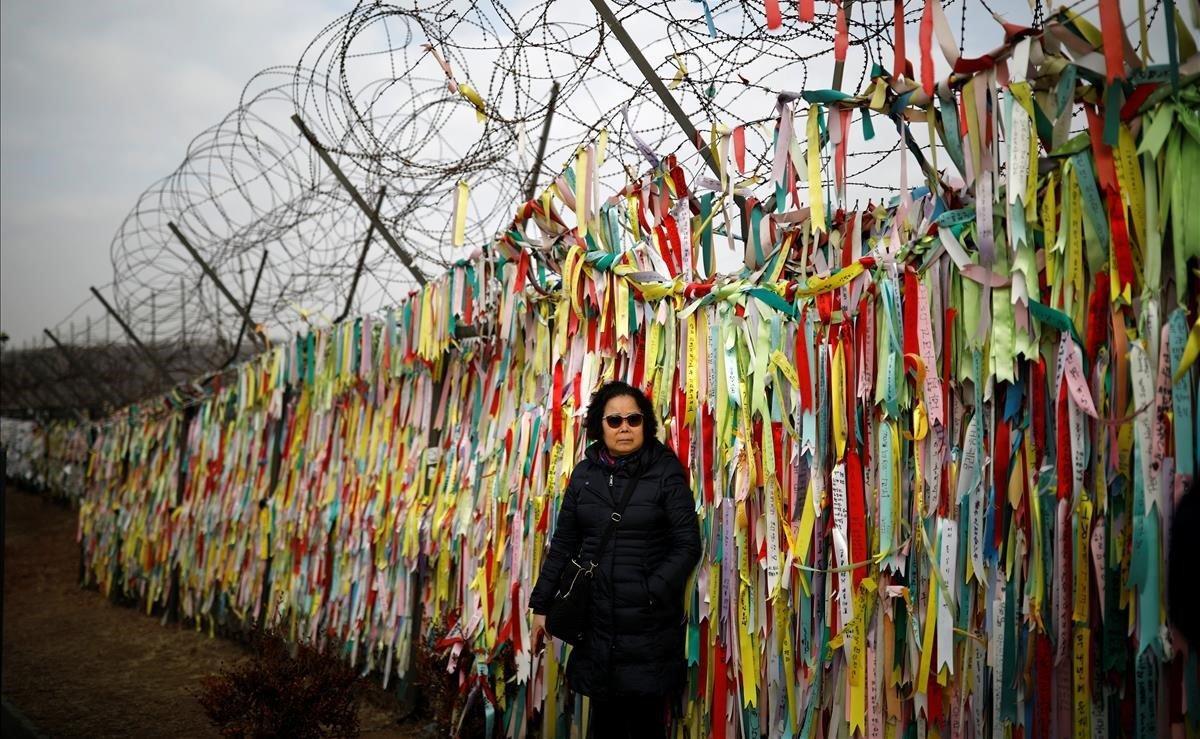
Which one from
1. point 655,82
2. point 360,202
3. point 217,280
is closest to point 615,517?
point 655,82

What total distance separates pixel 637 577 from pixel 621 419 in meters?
0.50

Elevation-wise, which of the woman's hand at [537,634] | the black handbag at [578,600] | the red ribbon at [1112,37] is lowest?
the woman's hand at [537,634]

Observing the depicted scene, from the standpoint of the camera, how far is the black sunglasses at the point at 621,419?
9.71 feet

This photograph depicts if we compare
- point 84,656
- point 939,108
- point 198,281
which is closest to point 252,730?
point 939,108

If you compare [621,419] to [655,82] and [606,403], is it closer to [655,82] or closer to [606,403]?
[606,403]

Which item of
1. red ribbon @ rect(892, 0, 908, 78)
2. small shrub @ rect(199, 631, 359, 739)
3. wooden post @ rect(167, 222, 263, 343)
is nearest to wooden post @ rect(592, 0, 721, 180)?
red ribbon @ rect(892, 0, 908, 78)

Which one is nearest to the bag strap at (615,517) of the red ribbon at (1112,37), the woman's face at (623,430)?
the woman's face at (623,430)

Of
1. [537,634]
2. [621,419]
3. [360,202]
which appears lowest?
[537,634]

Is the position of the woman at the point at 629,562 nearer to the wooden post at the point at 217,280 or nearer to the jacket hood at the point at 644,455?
the jacket hood at the point at 644,455

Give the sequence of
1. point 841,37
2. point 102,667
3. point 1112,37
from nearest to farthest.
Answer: point 1112,37
point 841,37
point 102,667

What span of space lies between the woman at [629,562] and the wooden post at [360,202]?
1.79 meters

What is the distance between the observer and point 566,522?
10.0 ft

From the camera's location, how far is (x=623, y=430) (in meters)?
2.96

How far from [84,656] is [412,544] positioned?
3.45 meters
